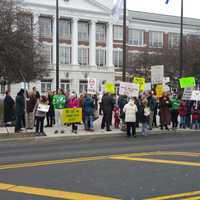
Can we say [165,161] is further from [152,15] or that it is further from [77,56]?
[152,15]

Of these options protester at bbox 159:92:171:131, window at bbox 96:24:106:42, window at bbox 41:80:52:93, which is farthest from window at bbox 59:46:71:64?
protester at bbox 159:92:171:131

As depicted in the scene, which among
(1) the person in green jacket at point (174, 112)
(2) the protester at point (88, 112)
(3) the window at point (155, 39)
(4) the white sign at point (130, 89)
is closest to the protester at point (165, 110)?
(1) the person in green jacket at point (174, 112)

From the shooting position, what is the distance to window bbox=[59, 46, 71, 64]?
7588 centimetres

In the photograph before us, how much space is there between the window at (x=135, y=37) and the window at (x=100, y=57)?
4547 mm

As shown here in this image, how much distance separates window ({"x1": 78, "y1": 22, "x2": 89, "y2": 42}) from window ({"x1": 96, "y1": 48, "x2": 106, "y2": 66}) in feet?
8.37

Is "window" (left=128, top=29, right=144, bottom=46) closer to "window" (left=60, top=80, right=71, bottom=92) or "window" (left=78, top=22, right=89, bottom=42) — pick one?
"window" (left=78, top=22, right=89, bottom=42)

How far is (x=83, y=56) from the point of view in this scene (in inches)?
3120

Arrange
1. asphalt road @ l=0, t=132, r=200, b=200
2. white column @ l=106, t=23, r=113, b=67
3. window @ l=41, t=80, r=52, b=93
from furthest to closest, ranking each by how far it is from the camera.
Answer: white column @ l=106, t=23, r=113, b=67, window @ l=41, t=80, r=52, b=93, asphalt road @ l=0, t=132, r=200, b=200

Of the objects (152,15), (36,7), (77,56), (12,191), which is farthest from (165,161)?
(152,15)

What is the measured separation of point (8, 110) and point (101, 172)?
42.1 feet

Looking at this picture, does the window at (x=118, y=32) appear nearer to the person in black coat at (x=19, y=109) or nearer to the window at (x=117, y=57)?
the window at (x=117, y=57)

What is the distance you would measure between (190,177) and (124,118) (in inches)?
464

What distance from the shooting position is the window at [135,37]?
272 ft

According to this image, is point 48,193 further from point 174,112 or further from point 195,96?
point 195,96
